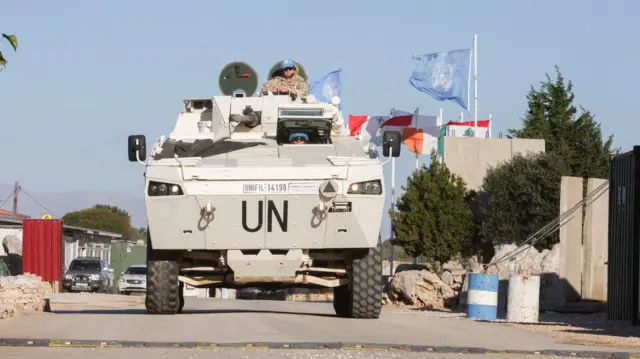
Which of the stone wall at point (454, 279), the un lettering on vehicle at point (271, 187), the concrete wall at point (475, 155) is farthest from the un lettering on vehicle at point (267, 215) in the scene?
the concrete wall at point (475, 155)

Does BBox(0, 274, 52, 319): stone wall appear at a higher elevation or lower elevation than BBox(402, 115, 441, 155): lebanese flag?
lower

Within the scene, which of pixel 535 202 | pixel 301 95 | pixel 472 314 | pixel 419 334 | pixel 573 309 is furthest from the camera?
pixel 535 202

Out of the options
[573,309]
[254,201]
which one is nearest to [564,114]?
[573,309]

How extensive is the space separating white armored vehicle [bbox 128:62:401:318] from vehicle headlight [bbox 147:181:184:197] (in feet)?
0.04

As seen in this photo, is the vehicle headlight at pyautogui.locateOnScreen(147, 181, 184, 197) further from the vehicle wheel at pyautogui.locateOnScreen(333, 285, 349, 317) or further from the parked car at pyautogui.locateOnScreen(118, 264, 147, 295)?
the parked car at pyautogui.locateOnScreen(118, 264, 147, 295)

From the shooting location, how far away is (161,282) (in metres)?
17.2

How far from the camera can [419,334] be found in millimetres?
15711

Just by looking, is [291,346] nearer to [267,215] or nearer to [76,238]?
[267,215]

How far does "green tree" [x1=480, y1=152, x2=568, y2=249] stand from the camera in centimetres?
4512

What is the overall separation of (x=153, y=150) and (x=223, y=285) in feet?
6.87

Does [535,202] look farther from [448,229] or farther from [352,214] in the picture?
[352,214]

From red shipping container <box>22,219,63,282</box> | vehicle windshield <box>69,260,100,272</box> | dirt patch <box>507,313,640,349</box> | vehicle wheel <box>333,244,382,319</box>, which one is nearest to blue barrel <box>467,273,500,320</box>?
dirt patch <box>507,313,640,349</box>

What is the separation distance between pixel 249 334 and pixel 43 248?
40.5m

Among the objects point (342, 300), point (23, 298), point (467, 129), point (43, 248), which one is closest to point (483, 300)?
point (342, 300)
